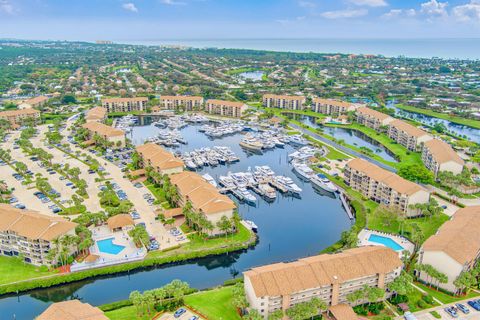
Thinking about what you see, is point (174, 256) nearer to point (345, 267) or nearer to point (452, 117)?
point (345, 267)

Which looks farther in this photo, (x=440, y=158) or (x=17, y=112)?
(x=17, y=112)

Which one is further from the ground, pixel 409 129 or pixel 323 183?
pixel 409 129

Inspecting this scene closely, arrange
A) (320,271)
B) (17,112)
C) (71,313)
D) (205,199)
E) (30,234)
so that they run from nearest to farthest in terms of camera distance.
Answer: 1. (71,313)
2. (320,271)
3. (30,234)
4. (205,199)
5. (17,112)

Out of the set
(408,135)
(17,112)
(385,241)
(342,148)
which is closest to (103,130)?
(17,112)

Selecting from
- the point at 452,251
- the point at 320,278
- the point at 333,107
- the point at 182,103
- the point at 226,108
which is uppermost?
the point at 333,107

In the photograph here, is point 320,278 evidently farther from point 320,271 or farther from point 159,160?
point 159,160

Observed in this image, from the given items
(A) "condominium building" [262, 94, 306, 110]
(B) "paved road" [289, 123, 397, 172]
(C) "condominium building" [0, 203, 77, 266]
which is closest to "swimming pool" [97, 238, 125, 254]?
(C) "condominium building" [0, 203, 77, 266]

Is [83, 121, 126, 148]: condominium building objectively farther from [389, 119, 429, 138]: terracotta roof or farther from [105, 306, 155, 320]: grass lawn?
[389, 119, 429, 138]: terracotta roof
